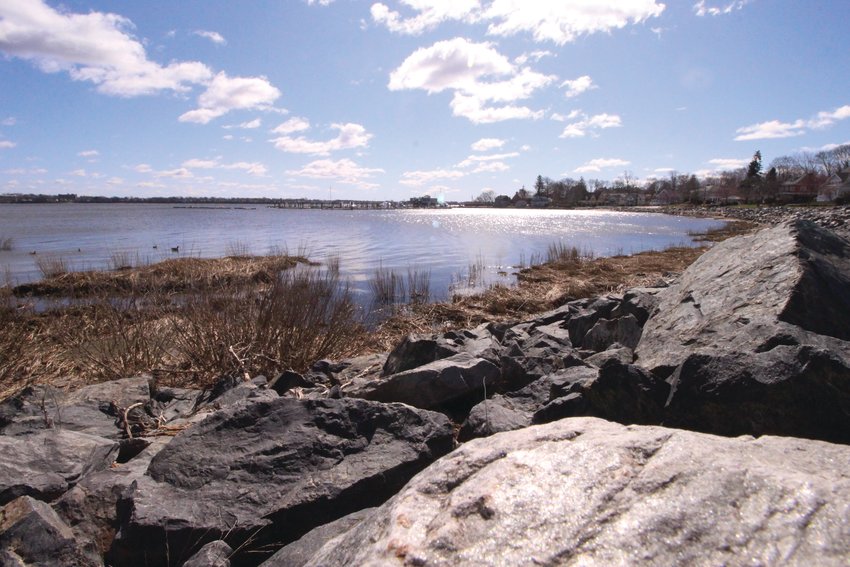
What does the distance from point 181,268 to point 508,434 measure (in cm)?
2132

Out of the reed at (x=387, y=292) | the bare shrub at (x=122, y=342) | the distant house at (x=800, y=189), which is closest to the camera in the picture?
the bare shrub at (x=122, y=342)

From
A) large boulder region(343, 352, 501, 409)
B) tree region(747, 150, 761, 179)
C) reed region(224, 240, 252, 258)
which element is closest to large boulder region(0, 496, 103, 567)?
large boulder region(343, 352, 501, 409)

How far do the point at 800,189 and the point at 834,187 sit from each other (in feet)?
29.0

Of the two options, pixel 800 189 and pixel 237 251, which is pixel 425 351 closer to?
pixel 237 251

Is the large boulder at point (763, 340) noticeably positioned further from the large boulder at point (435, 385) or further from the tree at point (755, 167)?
the tree at point (755, 167)

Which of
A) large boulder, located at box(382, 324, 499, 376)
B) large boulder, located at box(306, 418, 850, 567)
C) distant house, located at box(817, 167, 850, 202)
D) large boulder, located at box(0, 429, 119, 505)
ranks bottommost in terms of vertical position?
large boulder, located at box(0, 429, 119, 505)

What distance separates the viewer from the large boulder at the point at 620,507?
1376 millimetres

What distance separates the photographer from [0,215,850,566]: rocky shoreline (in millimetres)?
1496

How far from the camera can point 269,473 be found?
327cm

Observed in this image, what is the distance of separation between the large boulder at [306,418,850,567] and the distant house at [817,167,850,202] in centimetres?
10855

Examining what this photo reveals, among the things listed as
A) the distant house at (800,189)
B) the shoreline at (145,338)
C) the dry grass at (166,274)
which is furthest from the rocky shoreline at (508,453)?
the distant house at (800,189)

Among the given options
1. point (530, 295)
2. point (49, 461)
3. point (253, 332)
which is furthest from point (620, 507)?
point (530, 295)

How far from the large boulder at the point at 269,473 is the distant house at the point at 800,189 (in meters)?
114

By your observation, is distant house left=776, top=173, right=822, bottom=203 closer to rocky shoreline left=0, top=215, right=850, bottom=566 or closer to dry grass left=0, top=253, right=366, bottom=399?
rocky shoreline left=0, top=215, right=850, bottom=566
